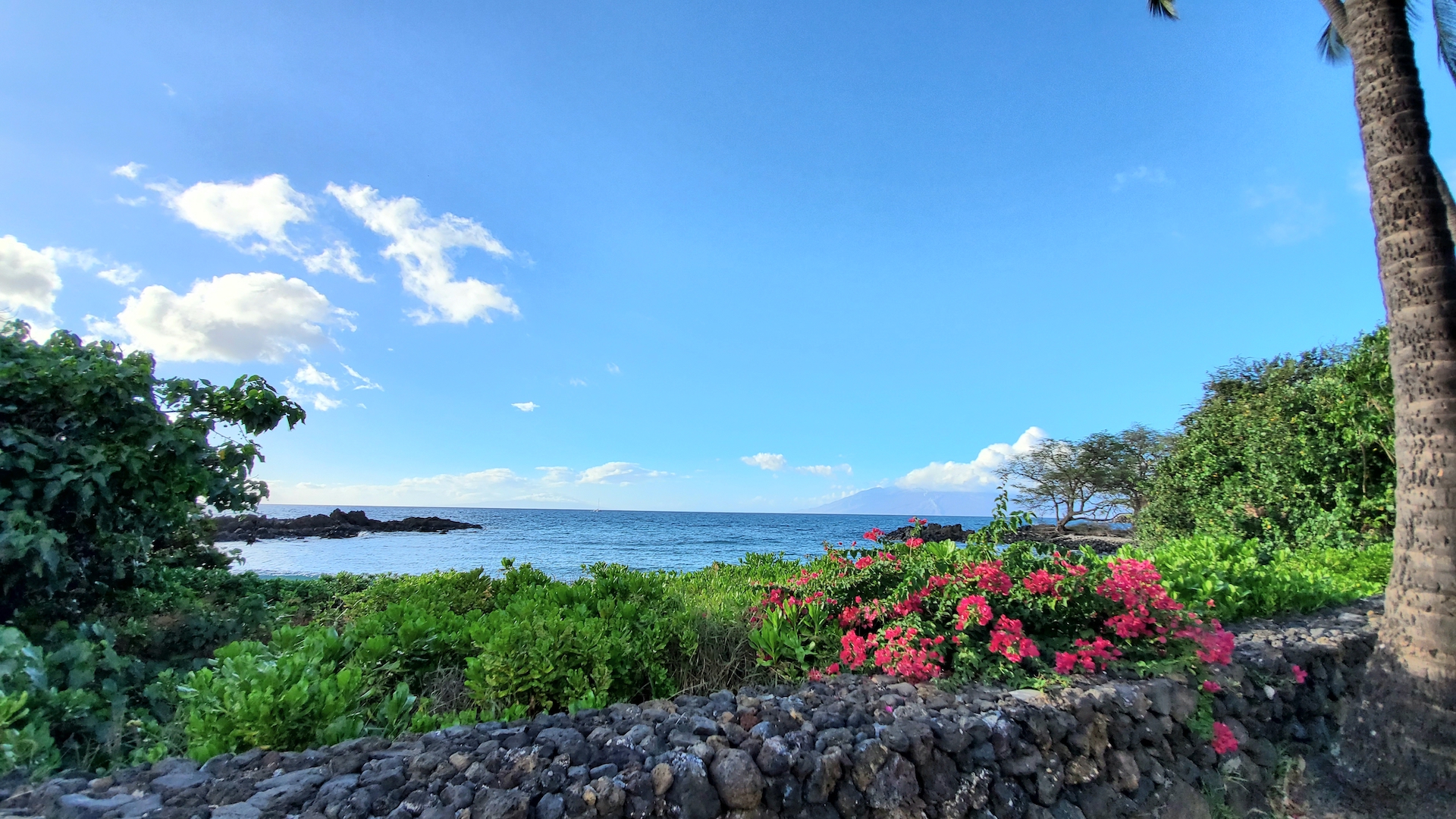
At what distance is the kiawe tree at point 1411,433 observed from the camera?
365 centimetres

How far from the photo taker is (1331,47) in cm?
823

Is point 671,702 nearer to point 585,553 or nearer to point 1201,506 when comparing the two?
point 1201,506

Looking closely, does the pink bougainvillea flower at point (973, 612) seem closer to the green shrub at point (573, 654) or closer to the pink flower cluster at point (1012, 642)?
the pink flower cluster at point (1012, 642)

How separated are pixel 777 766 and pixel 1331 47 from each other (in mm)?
11618

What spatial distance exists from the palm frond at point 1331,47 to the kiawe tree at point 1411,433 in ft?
17.8

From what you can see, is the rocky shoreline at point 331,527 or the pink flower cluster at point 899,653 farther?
the rocky shoreline at point 331,527

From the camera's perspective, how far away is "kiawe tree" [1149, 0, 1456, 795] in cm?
365

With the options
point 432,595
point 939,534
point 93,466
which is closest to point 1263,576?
point 432,595

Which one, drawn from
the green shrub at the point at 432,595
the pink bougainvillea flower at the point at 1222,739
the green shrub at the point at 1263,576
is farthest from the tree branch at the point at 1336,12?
the green shrub at the point at 432,595

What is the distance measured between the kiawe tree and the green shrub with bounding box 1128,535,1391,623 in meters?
0.93

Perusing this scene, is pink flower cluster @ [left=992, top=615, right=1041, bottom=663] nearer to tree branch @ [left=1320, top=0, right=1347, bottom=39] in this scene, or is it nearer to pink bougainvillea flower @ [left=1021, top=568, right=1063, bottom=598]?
pink bougainvillea flower @ [left=1021, top=568, right=1063, bottom=598]

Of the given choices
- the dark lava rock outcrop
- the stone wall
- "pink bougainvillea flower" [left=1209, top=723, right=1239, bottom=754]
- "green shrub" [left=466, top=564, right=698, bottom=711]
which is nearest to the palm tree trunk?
the stone wall

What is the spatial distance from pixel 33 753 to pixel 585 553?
2167 cm

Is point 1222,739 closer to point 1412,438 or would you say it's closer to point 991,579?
point 991,579
